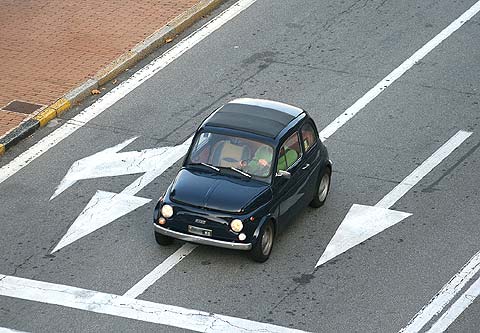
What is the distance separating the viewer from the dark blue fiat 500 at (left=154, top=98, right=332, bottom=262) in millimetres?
15820

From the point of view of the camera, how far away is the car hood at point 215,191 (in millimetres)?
15906

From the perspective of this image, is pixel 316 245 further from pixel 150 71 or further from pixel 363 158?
pixel 150 71

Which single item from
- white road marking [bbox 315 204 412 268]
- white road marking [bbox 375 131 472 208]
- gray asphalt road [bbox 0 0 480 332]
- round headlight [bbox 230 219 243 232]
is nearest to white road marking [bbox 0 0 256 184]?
gray asphalt road [bbox 0 0 480 332]

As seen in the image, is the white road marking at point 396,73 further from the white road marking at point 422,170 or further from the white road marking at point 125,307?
the white road marking at point 125,307

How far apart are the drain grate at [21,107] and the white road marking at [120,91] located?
65 centimetres

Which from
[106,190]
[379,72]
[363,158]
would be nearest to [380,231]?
[363,158]

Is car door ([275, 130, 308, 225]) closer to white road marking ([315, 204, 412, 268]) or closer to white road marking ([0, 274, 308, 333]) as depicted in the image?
white road marking ([315, 204, 412, 268])

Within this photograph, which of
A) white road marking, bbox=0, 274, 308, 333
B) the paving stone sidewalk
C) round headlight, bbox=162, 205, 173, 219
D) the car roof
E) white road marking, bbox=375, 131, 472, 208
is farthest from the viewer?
the paving stone sidewalk

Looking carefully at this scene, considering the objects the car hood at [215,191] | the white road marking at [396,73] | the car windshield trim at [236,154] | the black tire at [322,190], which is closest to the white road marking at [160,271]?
the car hood at [215,191]

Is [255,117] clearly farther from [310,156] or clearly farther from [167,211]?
[167,211]

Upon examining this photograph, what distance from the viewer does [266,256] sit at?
16.2 m

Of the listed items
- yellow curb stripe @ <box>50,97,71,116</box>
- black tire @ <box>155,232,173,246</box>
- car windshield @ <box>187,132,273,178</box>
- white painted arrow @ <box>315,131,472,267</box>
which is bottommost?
white painted arrow @ <box>315,131,472,267</box>

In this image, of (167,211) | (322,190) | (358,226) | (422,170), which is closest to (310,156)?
(322,190)

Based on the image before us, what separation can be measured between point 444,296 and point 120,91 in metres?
8.07
